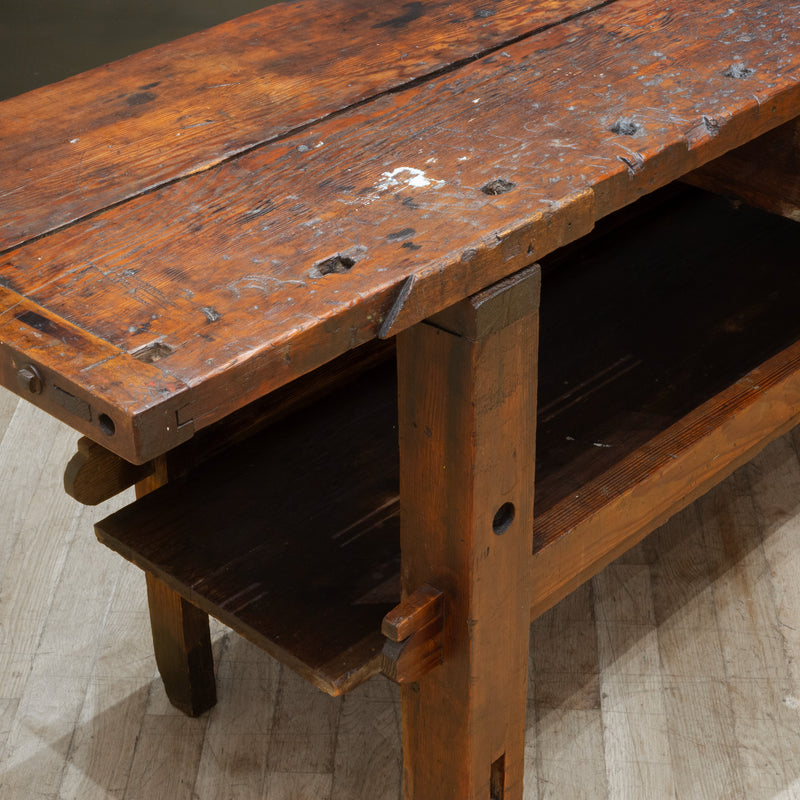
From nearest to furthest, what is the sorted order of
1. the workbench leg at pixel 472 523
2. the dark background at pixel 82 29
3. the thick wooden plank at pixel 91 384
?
the thick wooden plank at pixel 91 384 → the workbench leg at pixel 472 523 → the dark background at pixel 82 29

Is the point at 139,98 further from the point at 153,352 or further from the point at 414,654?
the point at 414,654

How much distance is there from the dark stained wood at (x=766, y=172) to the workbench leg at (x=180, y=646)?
37.6 inches

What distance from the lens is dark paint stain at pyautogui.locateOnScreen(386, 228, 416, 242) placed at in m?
1.33

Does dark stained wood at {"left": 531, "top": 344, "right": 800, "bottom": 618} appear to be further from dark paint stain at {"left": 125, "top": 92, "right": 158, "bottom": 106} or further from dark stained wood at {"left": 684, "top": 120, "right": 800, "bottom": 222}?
dark paint stain at {"left": 125, "top": 92, "right": 158, "bottom": 106}

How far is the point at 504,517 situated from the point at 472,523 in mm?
84

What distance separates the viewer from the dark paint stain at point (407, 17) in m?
1.89

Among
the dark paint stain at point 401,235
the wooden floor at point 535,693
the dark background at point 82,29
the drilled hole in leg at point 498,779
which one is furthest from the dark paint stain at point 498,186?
the dark background at point 82,29

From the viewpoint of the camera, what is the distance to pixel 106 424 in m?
1.12

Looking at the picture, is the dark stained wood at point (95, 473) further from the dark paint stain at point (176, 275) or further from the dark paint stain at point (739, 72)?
the dark paint stain at point (739, 72)

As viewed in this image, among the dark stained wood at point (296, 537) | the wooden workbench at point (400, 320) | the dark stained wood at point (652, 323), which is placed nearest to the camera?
the wooden workbench at point (400, 320)

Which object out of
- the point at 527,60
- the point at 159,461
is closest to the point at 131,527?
the point at 159,461

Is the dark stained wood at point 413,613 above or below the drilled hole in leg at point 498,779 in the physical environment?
above

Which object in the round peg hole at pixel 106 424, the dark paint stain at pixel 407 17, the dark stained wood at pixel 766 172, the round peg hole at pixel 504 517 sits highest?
the dark paint stain at pixel 407 17

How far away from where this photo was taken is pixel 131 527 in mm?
1750
